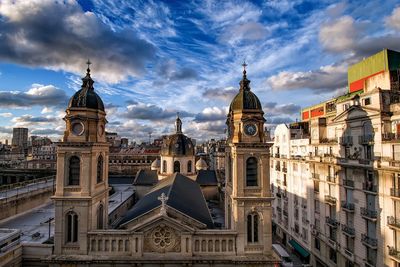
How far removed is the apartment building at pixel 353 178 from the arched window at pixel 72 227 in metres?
28.9

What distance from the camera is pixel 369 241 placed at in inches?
1145

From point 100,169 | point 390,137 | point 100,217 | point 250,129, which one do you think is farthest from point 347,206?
point 100,169

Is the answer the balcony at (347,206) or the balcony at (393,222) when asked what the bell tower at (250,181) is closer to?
the balcony at (393,222)

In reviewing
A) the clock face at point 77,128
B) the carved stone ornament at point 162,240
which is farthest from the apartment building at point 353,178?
the clock face at point 77,128

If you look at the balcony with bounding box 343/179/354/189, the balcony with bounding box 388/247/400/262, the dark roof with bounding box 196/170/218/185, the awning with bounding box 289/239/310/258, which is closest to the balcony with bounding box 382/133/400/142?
the balcony with bounding box 343/179/354/189

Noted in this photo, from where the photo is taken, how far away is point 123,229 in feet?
85.1

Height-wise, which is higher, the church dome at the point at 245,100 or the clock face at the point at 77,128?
the church dome at the point at 245,100

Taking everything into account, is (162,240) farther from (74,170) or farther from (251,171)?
(74,170)

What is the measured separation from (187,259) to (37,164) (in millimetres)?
124158

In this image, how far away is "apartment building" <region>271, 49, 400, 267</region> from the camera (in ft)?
90.1

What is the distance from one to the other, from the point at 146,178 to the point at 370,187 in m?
40.6

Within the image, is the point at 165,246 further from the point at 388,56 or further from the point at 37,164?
the point at 37,164

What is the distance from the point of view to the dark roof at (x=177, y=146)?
183 ft

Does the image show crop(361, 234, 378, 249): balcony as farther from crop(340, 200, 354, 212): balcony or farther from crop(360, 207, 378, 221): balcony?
crop(340, 200, 354, 212): balcony
